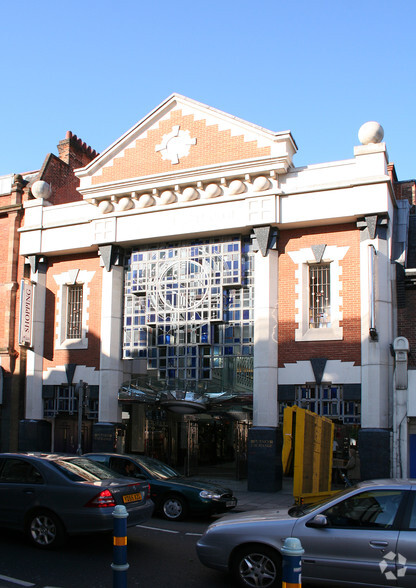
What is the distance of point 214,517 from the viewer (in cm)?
1345

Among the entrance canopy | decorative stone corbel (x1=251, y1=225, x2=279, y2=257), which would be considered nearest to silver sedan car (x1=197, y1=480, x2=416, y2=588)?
the entrance canopy

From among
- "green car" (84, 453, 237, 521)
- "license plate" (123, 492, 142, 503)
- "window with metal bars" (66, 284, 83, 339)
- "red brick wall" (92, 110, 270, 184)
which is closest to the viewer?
"license plate" (123, 492, 142, 503)

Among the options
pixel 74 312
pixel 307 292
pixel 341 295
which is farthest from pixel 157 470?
pixel 74 312

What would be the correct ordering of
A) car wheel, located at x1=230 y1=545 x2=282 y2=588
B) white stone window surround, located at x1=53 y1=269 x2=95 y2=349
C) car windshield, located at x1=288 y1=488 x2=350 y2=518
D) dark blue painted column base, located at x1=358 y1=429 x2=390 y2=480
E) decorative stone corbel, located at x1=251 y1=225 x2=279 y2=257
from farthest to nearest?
1. white stone window surround, located at x1=53 y1=269 x2=95 y2=349
2. decorative stone corbel, located at x1=251 y1=225 x2=279 y2=257
3. dark blue painted column base, located at x1=358 y1=429 x2=390 y2=480
4. car windshield, located at x1=288 y1=488 x2=350 y2=518
5. car wheel, located at x1=230 y1=545 x2=282 y2=588

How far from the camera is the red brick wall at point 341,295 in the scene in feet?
57.1

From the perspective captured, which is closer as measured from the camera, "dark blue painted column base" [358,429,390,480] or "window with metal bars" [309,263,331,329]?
"dark blue painted column base" [358,429,390,480]

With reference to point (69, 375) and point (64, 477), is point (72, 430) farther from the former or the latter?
point (64, 477)

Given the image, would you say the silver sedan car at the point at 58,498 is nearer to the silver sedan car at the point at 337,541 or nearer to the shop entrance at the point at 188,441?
the silver sedan car at the point at 337,541

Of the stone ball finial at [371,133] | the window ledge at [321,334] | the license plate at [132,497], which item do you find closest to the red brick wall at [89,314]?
the window ledge at [321,334]

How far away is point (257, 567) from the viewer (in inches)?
291

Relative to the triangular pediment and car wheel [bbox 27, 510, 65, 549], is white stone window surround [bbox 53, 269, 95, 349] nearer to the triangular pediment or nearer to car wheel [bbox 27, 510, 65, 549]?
the triangular pediment

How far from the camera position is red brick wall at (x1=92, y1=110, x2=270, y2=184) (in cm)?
1922

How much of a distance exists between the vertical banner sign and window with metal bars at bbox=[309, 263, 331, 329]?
9681 mm

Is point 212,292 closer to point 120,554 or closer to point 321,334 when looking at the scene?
point 321,334
